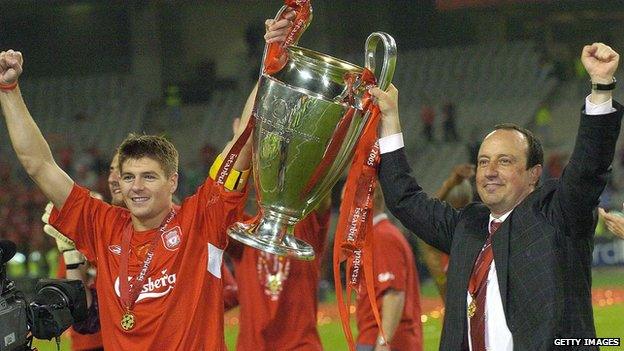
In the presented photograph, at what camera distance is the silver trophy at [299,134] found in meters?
3.30

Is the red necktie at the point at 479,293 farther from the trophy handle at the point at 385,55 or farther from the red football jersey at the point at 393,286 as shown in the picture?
the red football jersey at the point at 393,286

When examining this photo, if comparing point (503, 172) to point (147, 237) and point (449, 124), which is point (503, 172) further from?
point (449, 124)

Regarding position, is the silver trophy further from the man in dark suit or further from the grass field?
the grass field

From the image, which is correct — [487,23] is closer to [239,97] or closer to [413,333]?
[239,97]

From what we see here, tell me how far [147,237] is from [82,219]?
0.82ft

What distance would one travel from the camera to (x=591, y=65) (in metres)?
3.12

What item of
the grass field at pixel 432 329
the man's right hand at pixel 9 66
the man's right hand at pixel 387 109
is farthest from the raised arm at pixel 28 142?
the grass field at pixel 432 329

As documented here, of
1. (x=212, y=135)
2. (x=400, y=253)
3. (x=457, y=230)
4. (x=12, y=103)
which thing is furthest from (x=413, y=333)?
(x=212, y=135)

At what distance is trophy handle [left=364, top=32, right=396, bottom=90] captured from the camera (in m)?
3.34

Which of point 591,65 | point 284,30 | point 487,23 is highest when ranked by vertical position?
point 487,23

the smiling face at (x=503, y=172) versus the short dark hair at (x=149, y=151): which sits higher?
the short dark hair at (x=149, y=151)

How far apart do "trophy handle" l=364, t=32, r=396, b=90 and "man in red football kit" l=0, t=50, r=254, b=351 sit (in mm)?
445

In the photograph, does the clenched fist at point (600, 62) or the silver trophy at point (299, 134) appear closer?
the clenched fist at point (600, 62)

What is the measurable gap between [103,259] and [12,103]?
0.61m
